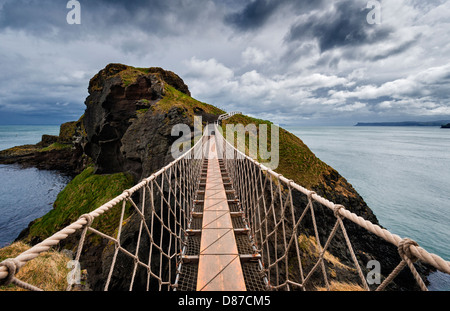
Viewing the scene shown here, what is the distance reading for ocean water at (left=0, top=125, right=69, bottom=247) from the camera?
56.1 ft

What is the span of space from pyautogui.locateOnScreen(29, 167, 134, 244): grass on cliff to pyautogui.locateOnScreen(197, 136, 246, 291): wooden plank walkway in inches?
415

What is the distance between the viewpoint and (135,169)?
1442cm

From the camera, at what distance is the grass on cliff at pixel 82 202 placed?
12969 millimetres

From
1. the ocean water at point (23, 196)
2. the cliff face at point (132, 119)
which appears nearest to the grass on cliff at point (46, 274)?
the cliff face at point (132, 119)

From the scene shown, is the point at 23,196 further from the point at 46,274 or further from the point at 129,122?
the point at 46,274

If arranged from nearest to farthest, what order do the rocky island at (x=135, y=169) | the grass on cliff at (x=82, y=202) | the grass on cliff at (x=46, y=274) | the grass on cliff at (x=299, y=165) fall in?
1. the grass on cliff at (x=46, y=274)
2. the rocky island at (x=135, y=169)
3. the grass on cliff at (x=299, y=165)
4. the grass on cliff at (x=82, y=202)

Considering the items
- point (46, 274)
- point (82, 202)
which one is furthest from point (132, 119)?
point (46, 274)

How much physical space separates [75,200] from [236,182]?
54.4ft

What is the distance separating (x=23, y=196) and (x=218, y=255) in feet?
113

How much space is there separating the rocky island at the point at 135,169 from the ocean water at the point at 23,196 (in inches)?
181

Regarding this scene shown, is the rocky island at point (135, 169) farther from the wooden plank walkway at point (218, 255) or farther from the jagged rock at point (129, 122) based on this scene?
the wooden plank walkway at point (218, 255)

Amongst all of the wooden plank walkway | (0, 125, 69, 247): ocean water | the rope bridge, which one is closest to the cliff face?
the rope bridge
